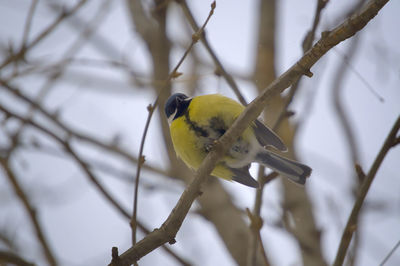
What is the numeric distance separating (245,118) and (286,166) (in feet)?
3.20

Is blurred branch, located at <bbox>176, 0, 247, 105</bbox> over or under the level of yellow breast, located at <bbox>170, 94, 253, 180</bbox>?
over

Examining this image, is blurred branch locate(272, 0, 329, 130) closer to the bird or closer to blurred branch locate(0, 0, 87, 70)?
the bird

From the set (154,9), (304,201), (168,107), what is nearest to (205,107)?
(168,107)

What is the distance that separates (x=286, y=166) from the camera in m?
2.50

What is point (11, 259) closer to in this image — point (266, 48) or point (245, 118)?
point (245, 118)

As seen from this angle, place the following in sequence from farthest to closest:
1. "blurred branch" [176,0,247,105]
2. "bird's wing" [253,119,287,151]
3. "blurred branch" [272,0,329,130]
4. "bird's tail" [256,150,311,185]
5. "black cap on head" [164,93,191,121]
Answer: "black cap on head" [164,93,191,121]
"bird's tail" [256,150,311,185]
"bird's wing" [253,119,287,151]
"blurred branch" [176,0,247,105]
"blurred branch" [272,0,329,130]

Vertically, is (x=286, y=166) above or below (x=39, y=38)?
below

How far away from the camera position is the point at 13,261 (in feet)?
5.35

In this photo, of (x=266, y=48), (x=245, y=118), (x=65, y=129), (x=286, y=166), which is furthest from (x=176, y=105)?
(x=266, y=48)

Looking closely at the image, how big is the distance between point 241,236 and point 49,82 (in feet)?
6.73

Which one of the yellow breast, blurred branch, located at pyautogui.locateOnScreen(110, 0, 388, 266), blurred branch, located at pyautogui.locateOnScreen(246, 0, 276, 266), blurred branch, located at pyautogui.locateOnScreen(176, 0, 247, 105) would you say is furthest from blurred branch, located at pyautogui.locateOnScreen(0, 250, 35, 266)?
blurred branch, located at pyautogui.locateOnScreen(246, 0, 276, 266)

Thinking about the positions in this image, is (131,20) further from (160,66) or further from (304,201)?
(304,201)

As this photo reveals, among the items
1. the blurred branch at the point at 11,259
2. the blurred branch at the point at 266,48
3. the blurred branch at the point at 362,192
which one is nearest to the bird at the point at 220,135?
the blurred branch at the point at 362,192

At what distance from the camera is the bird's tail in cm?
246
